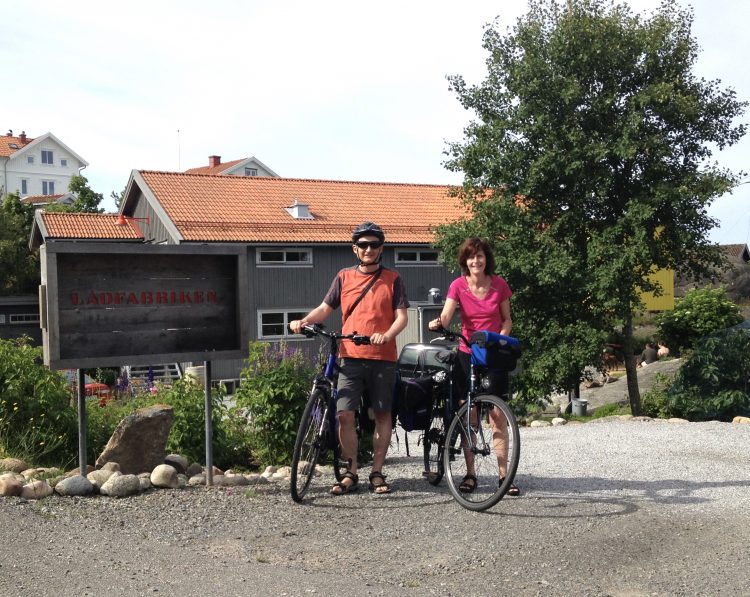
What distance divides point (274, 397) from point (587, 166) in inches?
466

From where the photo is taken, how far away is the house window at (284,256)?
31.5m

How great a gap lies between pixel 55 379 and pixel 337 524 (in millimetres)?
4613

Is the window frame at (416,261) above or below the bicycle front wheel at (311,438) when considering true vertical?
above

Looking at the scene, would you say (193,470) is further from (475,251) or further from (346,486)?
(475,251)

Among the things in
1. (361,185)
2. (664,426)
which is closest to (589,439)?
(664,426)

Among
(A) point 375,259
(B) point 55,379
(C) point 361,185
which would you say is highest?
(C) point 361,185

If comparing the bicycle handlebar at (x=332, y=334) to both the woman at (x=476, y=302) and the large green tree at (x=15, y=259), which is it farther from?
the large green tree at (x=15, y=259)

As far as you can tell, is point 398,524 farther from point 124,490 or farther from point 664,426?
point 664,426

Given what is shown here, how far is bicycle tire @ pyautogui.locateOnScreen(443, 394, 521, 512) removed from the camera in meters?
5.96

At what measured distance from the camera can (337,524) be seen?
19.0 ft

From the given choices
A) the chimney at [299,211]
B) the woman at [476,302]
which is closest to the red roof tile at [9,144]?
the chimney at [299,211]

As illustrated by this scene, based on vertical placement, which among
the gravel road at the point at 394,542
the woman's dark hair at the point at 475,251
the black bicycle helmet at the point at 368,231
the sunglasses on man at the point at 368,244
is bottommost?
the gravel road at the point at 394,542

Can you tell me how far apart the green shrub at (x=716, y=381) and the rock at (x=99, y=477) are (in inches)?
409

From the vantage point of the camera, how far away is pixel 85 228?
119ft
